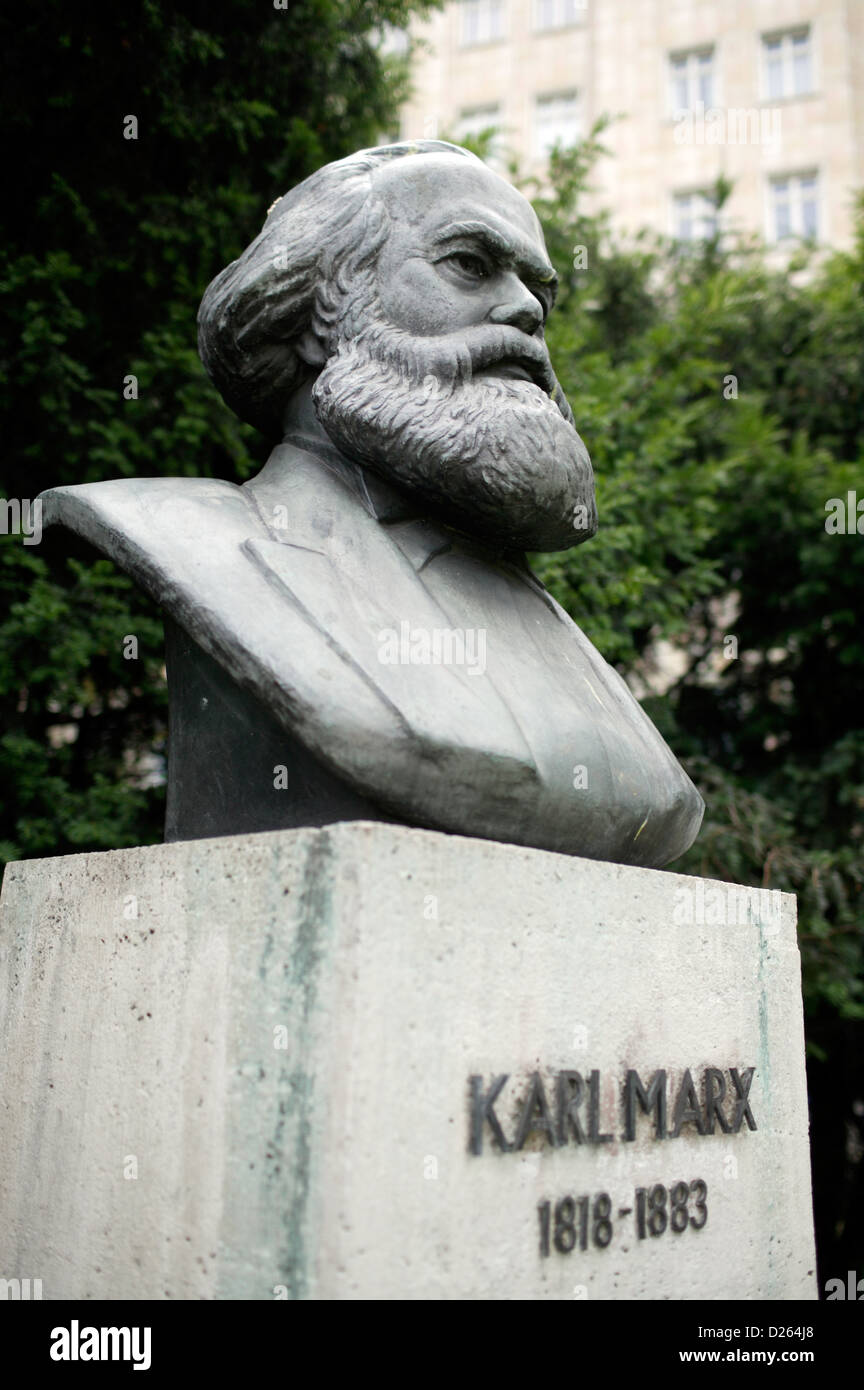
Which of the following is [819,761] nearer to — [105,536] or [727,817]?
[727,817]

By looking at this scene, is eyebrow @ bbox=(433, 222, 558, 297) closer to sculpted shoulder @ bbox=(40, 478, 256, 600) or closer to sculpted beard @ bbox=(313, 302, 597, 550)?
sculpted beard @ bbox=(313, 302, 597, 550)

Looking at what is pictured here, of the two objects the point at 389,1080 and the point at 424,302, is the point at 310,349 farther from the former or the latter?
the point at 389,1080

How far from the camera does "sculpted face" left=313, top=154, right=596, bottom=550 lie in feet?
8.39

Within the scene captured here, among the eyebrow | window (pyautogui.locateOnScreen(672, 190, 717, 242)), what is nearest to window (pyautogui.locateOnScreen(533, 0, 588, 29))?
window (pyautogui.locateOnScreen(672, 190, 717, 242))

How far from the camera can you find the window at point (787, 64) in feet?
53.2

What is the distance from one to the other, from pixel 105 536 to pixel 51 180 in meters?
3.59

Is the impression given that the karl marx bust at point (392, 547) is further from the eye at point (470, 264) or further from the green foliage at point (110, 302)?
the green foliage at point (110, 302)

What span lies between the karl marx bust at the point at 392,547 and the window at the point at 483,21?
17154 mm

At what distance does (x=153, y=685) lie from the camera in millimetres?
5605

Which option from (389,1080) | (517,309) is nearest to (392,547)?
(517,309)

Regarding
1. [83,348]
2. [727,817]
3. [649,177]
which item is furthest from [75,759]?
[649,177]

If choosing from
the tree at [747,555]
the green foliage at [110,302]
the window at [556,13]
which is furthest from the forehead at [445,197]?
the window at [556,13]

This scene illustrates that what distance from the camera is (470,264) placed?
2.71 meters

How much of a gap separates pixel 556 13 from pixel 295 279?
57.3 ft
